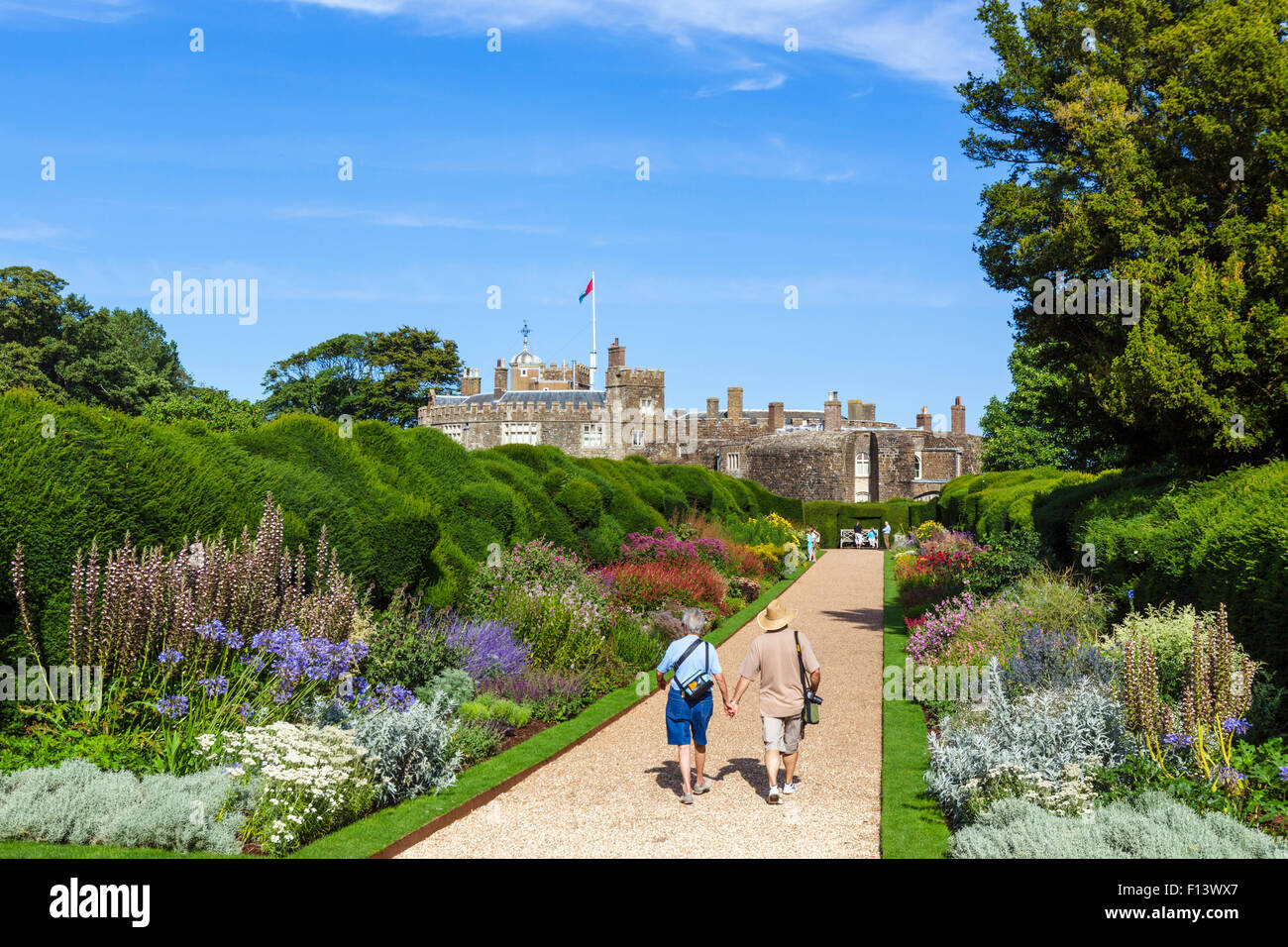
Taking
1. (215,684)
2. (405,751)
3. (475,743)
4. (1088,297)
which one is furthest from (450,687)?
(1088,297)

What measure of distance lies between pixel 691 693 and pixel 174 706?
369 centimetres

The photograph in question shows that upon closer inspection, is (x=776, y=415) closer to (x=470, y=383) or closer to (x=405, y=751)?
(x=470, y=383)

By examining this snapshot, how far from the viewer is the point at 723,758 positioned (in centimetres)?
855

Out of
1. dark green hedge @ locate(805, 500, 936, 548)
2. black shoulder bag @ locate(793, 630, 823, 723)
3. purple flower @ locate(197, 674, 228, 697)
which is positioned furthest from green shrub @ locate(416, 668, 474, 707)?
dark green hedge @ locate(805, 500, 936, 548)

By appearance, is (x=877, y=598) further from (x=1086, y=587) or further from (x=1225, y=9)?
(x=1225, y=9)

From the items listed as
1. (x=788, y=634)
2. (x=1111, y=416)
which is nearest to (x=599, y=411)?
(x=1111, y=416)

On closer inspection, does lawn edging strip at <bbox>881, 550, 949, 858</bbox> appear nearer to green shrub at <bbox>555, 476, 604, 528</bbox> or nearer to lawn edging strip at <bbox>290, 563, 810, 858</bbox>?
lawn edging strip at <bbox>290, 563, 810, 858</bbox>

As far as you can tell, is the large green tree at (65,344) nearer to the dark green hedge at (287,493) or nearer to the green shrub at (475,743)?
the dark green hedge at (287,493)

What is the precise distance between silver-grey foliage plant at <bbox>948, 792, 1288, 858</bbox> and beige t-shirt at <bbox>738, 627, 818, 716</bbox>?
5.74 ft

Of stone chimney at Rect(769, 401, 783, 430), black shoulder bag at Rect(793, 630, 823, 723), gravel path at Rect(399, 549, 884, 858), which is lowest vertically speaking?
gravel path at Rect(399, 549, 884, 858)

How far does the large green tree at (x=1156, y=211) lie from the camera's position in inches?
401

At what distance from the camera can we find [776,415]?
6144 centimetres

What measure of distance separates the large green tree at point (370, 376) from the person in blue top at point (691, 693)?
53.0m

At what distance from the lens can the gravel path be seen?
20.4 feet
